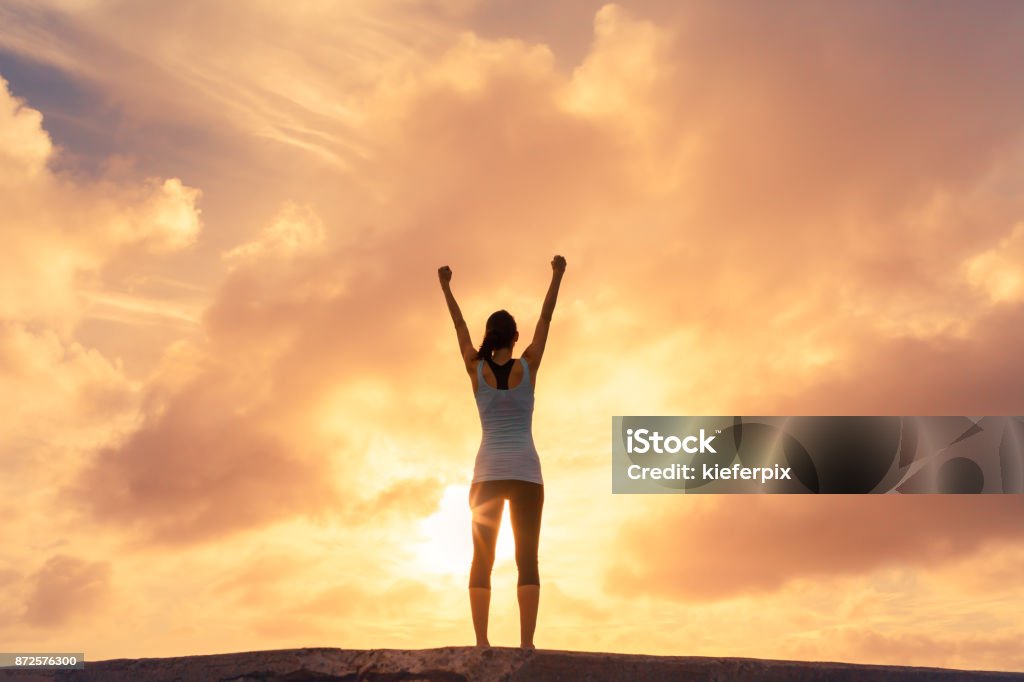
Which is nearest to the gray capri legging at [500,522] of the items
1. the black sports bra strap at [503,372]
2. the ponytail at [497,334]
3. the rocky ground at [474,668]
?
the black sports bra strap at [503,372]

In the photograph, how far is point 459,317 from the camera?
8.02m

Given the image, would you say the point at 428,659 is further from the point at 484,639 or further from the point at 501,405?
the point at 501,405

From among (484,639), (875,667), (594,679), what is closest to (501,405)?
(484,639)

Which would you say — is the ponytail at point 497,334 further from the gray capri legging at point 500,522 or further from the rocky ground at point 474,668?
the rocky ground at point 474,668

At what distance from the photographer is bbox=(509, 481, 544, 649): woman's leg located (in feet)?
23.5

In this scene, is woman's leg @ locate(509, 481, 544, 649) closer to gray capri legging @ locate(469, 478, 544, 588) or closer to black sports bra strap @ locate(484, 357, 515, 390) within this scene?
gray capri legging @ locate(469, 478, 544, 588)

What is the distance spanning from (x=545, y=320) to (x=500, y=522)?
4.90ft

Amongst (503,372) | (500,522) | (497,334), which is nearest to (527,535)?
(500,522)

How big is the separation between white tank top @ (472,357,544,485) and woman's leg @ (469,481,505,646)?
0.12 metres

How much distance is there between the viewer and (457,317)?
8.02m

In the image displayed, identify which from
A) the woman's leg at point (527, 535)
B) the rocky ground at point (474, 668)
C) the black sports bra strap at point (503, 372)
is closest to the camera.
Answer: the rocky ground at point (474, 668)

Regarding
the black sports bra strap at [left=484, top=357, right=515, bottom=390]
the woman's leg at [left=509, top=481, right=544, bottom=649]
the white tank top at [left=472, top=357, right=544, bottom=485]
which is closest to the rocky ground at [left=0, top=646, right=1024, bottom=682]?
the woman's leg at [left=509, top=481, right=544, bottom=649]

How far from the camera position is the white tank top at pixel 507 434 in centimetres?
731

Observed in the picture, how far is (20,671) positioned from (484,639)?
3.17m
